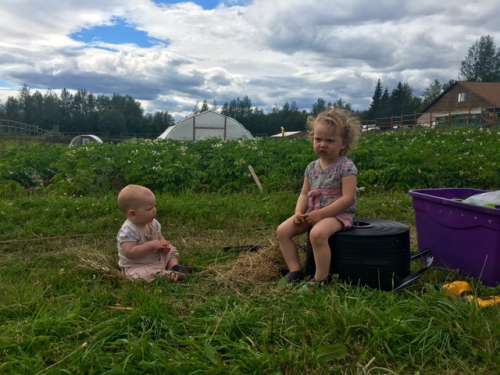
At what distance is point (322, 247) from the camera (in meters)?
3.26

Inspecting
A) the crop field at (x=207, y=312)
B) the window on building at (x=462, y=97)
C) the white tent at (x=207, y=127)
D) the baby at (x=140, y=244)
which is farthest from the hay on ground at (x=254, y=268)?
the window on building at (x=462, y=97)

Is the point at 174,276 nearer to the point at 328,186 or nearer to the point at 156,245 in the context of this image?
the point at 156,245

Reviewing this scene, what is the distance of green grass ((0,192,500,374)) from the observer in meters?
2.23

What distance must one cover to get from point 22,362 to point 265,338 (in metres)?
1.19

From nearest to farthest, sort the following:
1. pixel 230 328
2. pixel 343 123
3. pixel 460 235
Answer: pixel 230 328 → pixel 460 235 → pixel 343 123

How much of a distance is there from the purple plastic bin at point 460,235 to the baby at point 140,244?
6.54ft

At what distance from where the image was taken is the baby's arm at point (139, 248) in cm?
365

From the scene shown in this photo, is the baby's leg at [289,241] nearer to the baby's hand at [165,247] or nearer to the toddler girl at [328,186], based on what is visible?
the toddler girl at [328,186]

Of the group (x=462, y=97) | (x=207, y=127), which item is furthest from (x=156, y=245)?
(x=462, y=97)

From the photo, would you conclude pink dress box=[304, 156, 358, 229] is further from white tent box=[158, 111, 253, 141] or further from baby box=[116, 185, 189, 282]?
white tent box=[158, 111, 253, 141]

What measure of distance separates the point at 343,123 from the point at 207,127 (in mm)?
36987

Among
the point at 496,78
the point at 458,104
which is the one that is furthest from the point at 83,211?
the point at 496,78

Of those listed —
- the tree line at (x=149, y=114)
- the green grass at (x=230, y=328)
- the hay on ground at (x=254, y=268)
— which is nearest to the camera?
the green grass at (x=230, y=328)

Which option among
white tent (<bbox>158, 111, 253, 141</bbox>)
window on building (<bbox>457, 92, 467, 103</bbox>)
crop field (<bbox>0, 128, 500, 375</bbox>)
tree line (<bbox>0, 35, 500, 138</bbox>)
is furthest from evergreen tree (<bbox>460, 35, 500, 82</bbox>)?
crop field (<bbox>0, 128, 500, 375</bbox>)
